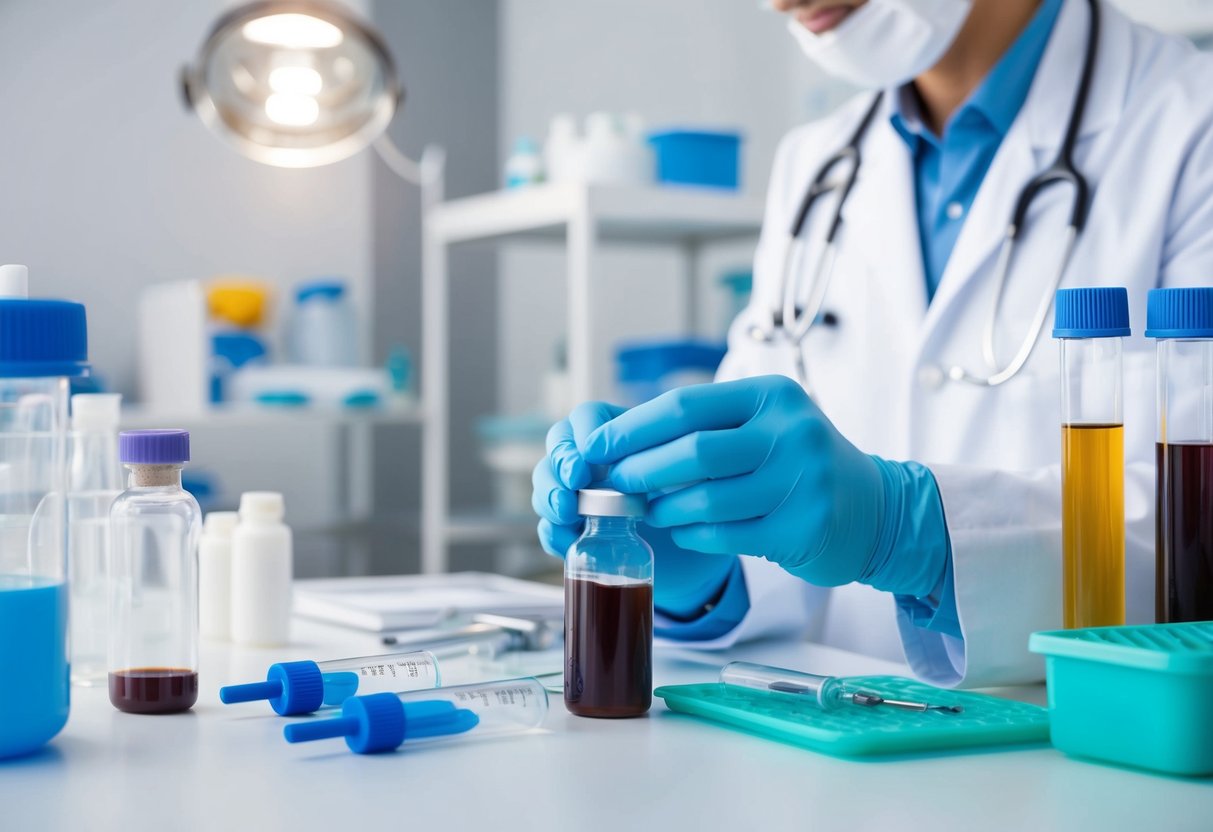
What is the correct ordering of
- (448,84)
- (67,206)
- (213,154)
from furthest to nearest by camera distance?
(448,84), (213,154), (67,206)

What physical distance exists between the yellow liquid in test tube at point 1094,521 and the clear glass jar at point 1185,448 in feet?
0.09

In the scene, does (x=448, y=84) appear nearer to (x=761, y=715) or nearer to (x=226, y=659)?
(x=226, y=659)

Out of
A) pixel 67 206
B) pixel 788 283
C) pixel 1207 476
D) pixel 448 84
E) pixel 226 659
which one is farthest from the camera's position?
pixel 448 84

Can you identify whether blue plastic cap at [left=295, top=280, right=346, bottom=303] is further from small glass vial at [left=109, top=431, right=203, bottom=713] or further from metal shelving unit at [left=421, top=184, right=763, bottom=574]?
small glass vial at [left=109, top=431, right=203, bottom=713]

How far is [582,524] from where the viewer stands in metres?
0.94

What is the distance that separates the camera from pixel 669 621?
1174 mm

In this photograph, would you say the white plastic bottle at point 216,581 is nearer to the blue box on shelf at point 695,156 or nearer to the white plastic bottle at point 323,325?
the blue box on shelf at point 695,156

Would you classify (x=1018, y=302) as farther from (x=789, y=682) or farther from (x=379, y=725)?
(x=379, y=725)

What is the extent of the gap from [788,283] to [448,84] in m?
2.02

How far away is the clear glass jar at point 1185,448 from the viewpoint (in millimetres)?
822

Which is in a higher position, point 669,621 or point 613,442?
point 613,442

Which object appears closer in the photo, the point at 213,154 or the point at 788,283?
the point at 788,283

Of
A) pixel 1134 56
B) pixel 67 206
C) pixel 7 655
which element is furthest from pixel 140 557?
pixel 67 206

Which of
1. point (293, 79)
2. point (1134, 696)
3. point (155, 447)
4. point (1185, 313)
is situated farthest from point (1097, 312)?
point (293, 79)
